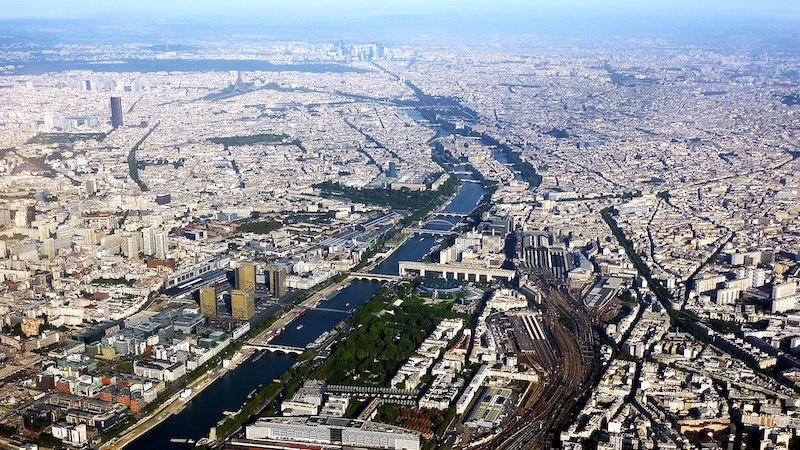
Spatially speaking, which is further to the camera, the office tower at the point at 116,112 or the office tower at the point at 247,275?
the office tower at the point at 116,112

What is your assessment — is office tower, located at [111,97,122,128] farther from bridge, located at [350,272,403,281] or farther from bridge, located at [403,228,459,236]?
bridge, located at [350,272,403,281]

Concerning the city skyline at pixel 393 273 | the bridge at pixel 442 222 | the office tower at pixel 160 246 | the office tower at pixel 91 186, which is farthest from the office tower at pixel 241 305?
the office tower at pixel 91 186

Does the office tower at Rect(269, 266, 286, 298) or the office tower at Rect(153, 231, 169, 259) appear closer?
the office tower at Rect(269, 266, 286, 298)

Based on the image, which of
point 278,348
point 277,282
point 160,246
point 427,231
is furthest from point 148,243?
point 427,231

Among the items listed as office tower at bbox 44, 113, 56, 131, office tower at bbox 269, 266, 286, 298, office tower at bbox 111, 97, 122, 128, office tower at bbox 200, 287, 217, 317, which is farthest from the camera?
office tower at bbox 111, 97, 122, 128

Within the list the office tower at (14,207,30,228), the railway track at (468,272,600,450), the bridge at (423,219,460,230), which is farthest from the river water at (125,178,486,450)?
→ the office tower at (14,207,30,228)

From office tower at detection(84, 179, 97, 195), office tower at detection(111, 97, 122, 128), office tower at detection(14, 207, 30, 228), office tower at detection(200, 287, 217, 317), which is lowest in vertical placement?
office tower at detection(200, 287, 217, 317)

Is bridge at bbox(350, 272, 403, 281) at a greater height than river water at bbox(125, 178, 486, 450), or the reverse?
bridge at bbox(350, 272, 403, 281)

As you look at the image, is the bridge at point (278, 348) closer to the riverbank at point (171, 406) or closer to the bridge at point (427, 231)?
the riverbank at point (171, 406)
